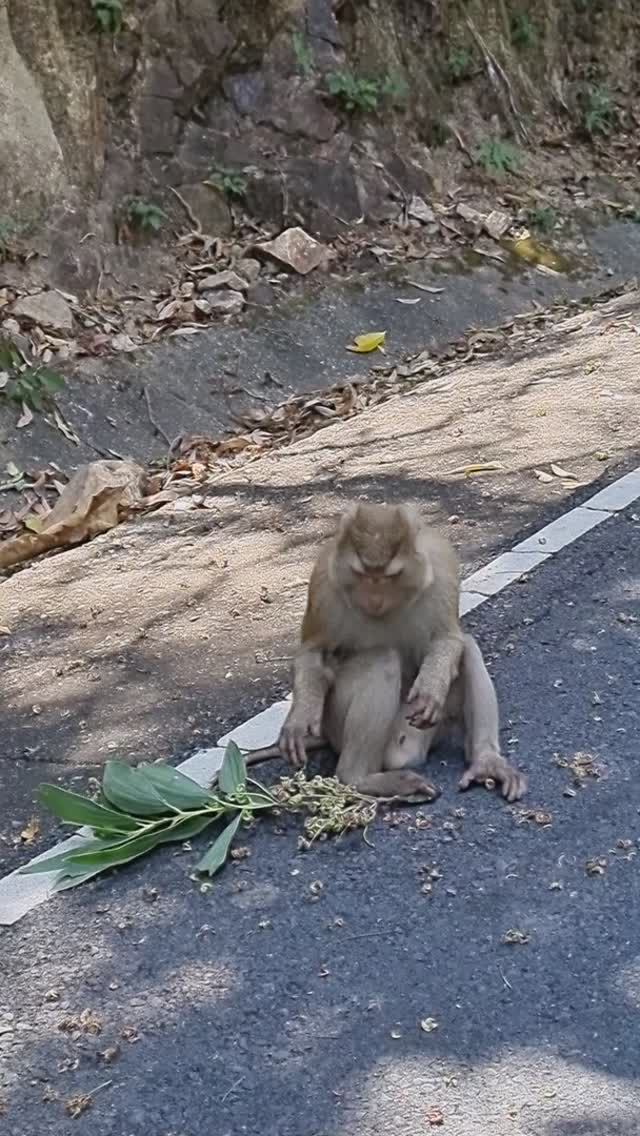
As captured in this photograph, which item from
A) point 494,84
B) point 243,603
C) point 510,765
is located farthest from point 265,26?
point 510,765

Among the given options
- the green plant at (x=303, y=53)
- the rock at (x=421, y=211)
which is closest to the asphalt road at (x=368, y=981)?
the rock at (x=421, y=211)

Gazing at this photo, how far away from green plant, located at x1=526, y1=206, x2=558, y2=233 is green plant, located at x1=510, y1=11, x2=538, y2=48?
234 cm

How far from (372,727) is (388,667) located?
17 cm

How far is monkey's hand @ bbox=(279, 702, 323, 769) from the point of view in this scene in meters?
4.31

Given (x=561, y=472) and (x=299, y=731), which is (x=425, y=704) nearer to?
(x=299, y=731)

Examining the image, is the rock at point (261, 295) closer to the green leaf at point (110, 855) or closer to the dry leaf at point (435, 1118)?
the green leaf at point (110, 855)

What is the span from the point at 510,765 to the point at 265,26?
27.4ft

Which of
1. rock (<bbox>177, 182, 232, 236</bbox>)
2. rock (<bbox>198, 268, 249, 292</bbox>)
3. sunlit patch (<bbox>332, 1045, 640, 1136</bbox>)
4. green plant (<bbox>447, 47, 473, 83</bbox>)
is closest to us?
sunlit patch (<bbox>332, 1045, 640, 1136</bbox>)

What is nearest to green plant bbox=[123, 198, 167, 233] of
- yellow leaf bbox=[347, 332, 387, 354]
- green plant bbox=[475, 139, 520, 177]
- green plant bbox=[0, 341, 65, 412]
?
yellow leaf bbox=[347, 332, 387, 354]

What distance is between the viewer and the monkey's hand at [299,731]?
14.1 feet

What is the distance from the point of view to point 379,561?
417 centimetres

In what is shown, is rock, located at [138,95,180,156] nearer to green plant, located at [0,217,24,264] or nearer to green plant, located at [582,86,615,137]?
green plant, located at [0,217,24,264]

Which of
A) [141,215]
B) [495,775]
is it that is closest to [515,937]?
[495,775]

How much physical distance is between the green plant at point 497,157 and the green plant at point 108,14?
11.7ft
